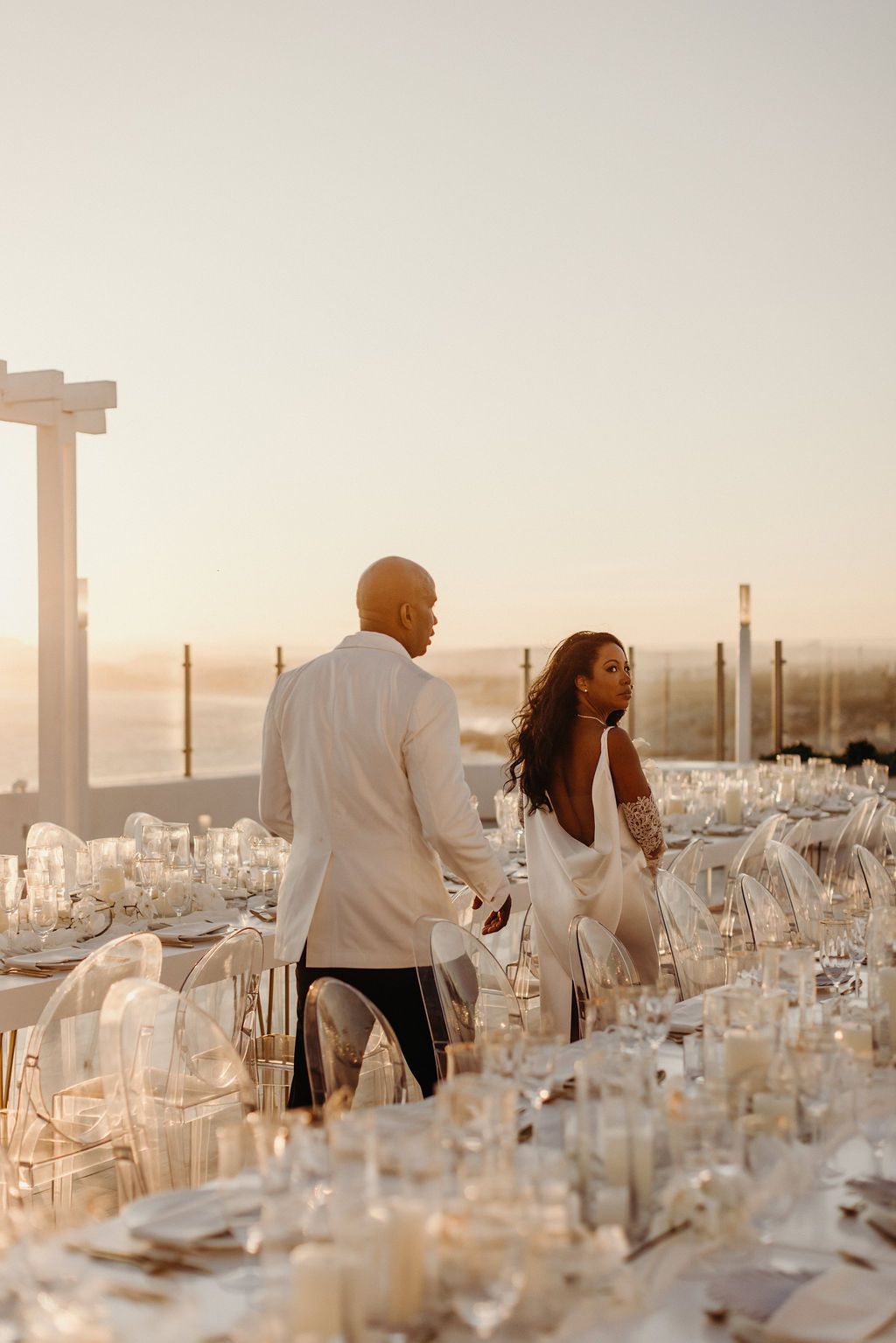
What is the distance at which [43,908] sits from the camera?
4594 mm

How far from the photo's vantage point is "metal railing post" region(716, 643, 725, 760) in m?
16.5

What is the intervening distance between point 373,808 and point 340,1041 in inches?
34.4

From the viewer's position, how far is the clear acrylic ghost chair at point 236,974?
4.02 m

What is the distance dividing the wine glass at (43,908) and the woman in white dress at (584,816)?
1.53 metres

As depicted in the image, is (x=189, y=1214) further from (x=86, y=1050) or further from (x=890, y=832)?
(x=890, y=832)

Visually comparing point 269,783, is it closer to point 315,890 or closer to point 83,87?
point 315,890

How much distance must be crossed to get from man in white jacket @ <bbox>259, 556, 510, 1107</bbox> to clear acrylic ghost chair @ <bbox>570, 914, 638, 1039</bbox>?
1.06 feet

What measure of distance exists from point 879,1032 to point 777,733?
13686 millimetres

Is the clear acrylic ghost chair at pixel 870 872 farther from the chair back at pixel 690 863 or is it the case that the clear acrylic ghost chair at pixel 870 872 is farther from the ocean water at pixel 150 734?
the ocean water at pixel 150 734

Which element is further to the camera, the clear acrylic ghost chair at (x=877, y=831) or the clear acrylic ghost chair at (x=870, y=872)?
the clear acrylic ghost chair at (x=877, y=831)

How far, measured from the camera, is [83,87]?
10047 millimetres

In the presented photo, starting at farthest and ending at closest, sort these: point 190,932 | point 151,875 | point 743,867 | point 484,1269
A: point 743,867 < point 151,875 < point 190,932 < point 484,1269

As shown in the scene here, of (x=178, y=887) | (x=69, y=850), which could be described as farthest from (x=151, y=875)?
(x=69, y=850)

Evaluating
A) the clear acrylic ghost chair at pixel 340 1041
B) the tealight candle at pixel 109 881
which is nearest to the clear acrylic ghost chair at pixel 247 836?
the tealight candle at pixel 109 881
